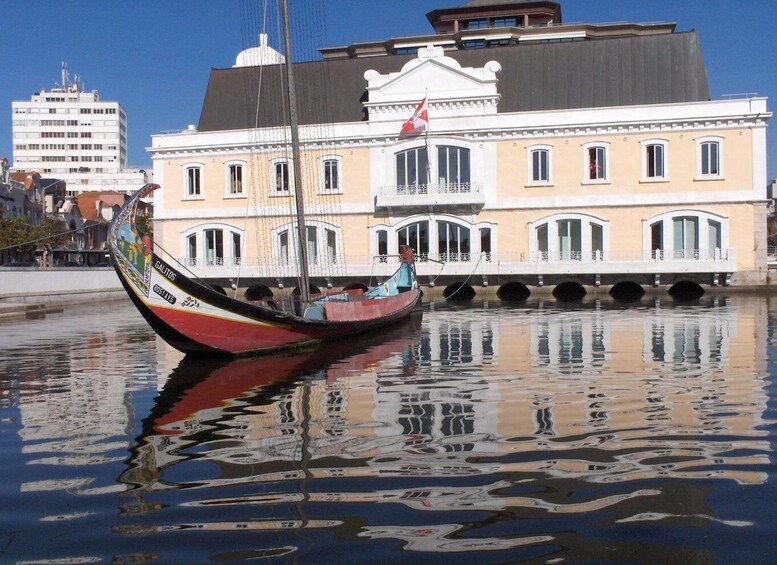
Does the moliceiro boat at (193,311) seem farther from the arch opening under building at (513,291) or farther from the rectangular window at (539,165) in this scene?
the rectangular window at (539,165)

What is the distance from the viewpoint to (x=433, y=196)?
134ft

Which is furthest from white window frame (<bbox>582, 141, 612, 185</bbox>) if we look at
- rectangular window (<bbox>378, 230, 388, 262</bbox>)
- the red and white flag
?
rectangular window (<bbox>378, 230, 388, 262</bbox>)

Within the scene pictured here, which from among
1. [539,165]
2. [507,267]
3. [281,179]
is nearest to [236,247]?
[281,179]

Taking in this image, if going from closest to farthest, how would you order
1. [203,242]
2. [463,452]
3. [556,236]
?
[463,452] → [556,236] → [203,242]

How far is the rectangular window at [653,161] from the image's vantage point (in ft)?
130

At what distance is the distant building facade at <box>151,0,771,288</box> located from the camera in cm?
3862

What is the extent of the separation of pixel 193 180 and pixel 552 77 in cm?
2058

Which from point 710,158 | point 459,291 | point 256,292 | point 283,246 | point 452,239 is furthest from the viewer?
point 256,292

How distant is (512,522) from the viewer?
582 centimetres

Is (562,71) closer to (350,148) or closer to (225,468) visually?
(350,148)

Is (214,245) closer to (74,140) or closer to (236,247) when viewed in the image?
(236,247)

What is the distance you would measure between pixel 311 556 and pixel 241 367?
9.72m

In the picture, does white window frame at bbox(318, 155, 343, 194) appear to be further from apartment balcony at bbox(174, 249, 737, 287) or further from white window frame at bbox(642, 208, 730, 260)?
white window frame at bbox(642, 208, 730, 260)

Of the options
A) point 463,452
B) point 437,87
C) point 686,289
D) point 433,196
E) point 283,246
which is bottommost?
point 463,452
